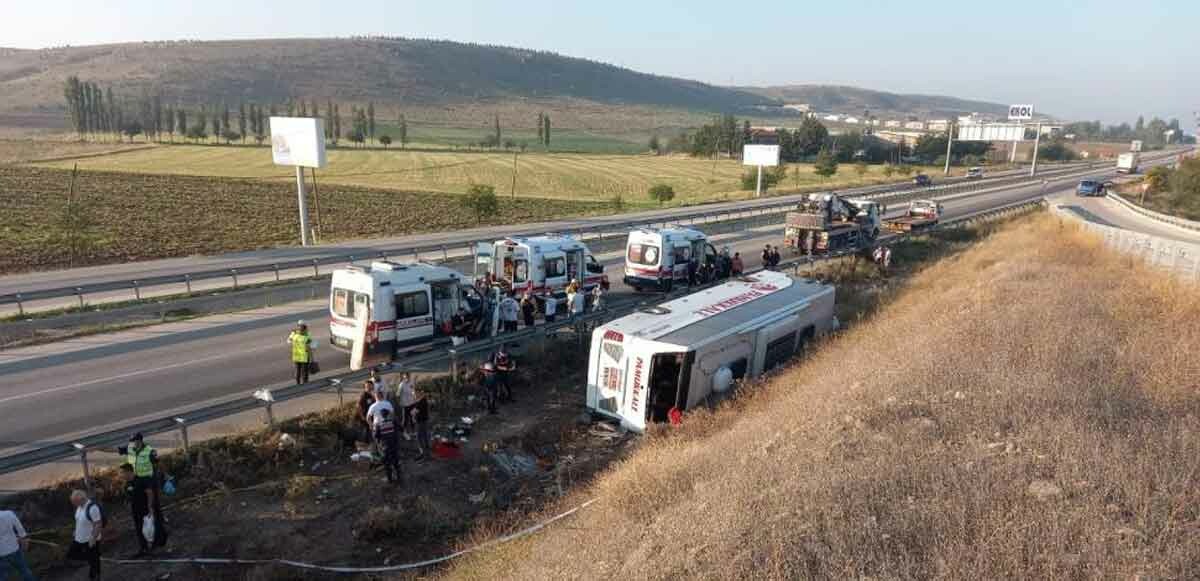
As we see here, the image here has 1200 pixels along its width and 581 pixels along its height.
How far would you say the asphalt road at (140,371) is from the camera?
13.3 metres

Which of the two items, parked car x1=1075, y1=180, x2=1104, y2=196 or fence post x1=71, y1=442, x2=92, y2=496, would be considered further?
parked car x1=1075, y1=180, x2=1104, y2=196

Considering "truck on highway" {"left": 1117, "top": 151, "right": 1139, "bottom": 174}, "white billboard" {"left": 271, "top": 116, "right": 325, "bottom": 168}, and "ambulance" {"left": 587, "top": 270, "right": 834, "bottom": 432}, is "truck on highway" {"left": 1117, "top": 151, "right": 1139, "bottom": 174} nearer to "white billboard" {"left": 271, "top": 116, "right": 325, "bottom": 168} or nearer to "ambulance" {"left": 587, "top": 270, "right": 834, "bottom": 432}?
"white billboard" {"left": 271, "top": 116, "right": 325, "bottom": 168}

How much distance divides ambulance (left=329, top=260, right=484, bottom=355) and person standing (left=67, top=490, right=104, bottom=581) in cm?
670

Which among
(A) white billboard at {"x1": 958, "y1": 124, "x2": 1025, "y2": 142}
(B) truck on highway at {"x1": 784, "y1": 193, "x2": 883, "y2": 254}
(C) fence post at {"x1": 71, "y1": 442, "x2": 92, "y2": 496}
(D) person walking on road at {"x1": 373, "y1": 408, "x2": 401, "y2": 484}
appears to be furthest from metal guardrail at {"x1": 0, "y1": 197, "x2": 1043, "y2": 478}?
(A) white billboard at {"x1": 958, "y1": 124, "x2": 1025, "y2": 142}

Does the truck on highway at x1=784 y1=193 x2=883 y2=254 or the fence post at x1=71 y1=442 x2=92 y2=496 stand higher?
the truck on highway at x1=784 y1=193 x2=883 y2=254

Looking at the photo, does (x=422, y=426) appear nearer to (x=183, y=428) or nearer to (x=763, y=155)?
(x=183, y=428)

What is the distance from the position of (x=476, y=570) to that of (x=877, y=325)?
487 inches

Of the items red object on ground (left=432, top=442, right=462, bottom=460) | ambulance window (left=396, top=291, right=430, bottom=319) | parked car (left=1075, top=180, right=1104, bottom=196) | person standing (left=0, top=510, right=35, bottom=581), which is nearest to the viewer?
person standing (left=0, top=510, right=35, bottom=581)

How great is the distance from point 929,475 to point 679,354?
526 centimetres

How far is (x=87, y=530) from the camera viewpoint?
852 centimetres

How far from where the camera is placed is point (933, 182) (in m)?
76.5

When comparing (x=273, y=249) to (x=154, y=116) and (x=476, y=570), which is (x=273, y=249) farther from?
(x=154, y=116)

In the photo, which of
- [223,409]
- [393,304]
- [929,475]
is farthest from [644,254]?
[929,475]

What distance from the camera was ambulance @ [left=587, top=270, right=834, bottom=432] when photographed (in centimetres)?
1274
